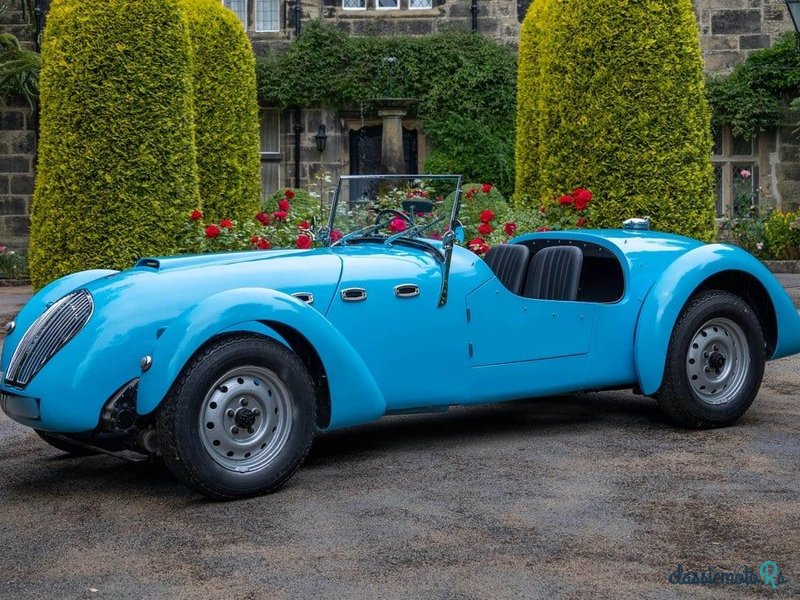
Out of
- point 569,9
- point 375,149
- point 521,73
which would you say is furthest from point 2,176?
point 569,9

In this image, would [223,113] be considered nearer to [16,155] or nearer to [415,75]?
[415,75]

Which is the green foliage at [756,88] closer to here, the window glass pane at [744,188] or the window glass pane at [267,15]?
the window glass pane at [744,188]

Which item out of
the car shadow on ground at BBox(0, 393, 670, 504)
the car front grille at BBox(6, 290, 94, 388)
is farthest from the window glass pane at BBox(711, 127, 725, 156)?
the car front grille at BBox(6, 290, 94, 388)

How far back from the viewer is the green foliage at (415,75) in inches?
864

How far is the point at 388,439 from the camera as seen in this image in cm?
641

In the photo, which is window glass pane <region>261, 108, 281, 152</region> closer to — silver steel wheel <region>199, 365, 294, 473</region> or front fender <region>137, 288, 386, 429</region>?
front fender <region>137, 288, 386, 429</region>

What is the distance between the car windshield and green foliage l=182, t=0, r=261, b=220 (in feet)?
24.0

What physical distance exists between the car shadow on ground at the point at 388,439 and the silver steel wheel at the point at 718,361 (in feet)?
1.18

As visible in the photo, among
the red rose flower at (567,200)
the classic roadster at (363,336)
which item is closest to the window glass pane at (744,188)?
the red rose flower at (567,200)

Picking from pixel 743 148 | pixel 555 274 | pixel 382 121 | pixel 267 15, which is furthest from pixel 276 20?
pixel 555 274

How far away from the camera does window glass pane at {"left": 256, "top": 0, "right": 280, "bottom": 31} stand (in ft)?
74.1

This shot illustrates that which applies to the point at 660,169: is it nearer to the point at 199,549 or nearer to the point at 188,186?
the point at 188,186

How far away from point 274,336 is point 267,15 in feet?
60.3

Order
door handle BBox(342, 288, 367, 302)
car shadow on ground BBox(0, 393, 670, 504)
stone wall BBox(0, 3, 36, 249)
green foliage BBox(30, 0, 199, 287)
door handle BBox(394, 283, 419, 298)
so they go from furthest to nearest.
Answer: stone wall BBox(0, 3, 36, 249), green foliage BBox(30, 0, 199, 287), door handle BBox(394, 283, 419, 298), door handle BBox(342, 288, 367, 302), car shadow on ground BBox(0, 393, 670, 504)
